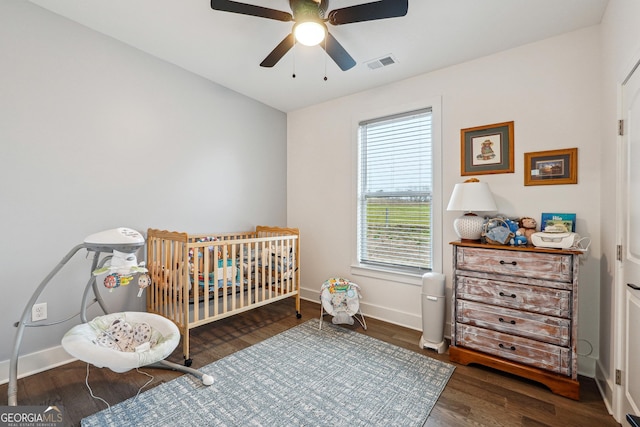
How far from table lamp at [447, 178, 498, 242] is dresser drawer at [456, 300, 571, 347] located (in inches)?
21.4

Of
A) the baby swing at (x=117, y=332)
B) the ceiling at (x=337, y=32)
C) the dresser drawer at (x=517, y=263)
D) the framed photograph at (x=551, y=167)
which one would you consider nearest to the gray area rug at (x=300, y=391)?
the baby swing at (x=117, y=332)

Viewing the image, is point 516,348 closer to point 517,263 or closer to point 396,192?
point 517,263

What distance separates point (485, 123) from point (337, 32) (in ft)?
4.77

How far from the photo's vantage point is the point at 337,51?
1.97 m

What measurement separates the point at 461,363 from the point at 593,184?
1607mm

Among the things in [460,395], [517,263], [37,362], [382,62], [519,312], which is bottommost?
[460,395]

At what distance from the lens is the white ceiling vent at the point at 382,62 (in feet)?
8.14

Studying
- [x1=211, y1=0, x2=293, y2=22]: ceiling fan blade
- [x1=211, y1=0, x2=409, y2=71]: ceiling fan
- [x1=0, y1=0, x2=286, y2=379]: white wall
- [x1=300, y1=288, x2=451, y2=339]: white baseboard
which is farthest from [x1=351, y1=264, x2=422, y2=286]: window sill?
[x1=211, y1=0, x2=293, y2=22]: ceiling fan blade

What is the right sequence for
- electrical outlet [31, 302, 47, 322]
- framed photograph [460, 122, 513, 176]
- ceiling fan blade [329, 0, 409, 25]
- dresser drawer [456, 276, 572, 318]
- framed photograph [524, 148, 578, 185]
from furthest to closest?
framed photograph [460, 122, 513, 176] < framed photograph [524, 148, 578, 185] < electrical outlet [31, 302, 47, 322] < dresser drawer [456, 276, 572, 318] < ceiling fan blade [329, 0, 409, 25]

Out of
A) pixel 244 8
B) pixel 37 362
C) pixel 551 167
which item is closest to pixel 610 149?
pixel 551 167

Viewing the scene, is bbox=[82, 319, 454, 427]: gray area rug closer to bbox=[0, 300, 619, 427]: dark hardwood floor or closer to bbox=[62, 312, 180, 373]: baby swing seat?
bbox=[0, 300, 619, 427]: dark hardwood floor

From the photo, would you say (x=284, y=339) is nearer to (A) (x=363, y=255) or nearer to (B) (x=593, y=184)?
(A) (x=363, y=255)

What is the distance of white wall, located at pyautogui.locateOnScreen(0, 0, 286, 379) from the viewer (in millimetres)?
1875

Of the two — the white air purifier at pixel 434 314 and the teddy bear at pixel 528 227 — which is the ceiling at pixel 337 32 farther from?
the white air purifier at pixel 434 314
